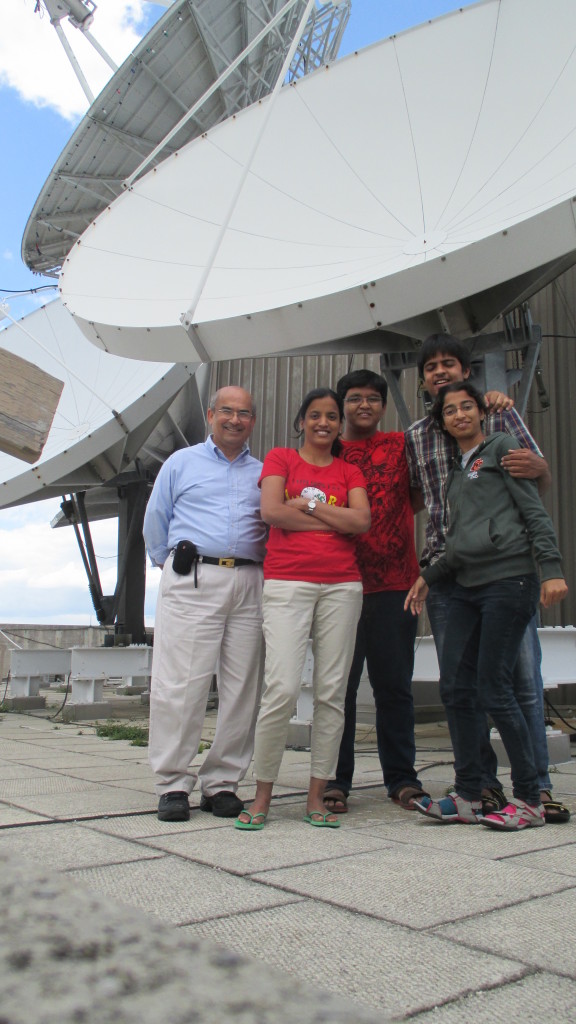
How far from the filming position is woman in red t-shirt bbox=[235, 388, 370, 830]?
107 inches

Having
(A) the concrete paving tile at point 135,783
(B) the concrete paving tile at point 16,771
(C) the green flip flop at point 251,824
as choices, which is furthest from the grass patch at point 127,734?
(C) the green flip flop at point 251,824

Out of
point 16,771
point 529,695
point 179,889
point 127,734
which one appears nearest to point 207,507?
point 529,695

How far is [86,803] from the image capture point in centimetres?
289

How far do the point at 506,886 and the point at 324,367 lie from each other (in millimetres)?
9754

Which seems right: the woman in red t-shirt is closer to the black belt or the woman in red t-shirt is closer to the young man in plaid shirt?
the black belt

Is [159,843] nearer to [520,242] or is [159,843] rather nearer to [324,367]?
[520,242]

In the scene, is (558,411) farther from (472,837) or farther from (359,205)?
(472,837)

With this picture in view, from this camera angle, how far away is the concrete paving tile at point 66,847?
6.40ft

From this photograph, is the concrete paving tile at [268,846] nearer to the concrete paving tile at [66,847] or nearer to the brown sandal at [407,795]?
the concrete paving tile at [66,847]

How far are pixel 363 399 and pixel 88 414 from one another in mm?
7993

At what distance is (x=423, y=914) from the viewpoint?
5.02ft

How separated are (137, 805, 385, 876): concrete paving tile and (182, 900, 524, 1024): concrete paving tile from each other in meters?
0.43

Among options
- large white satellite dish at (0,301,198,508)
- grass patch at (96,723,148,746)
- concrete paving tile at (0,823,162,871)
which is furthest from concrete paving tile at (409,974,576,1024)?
large white satellite dish at (0,301,198,508)

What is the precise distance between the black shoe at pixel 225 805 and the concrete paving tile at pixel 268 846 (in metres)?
0.18
